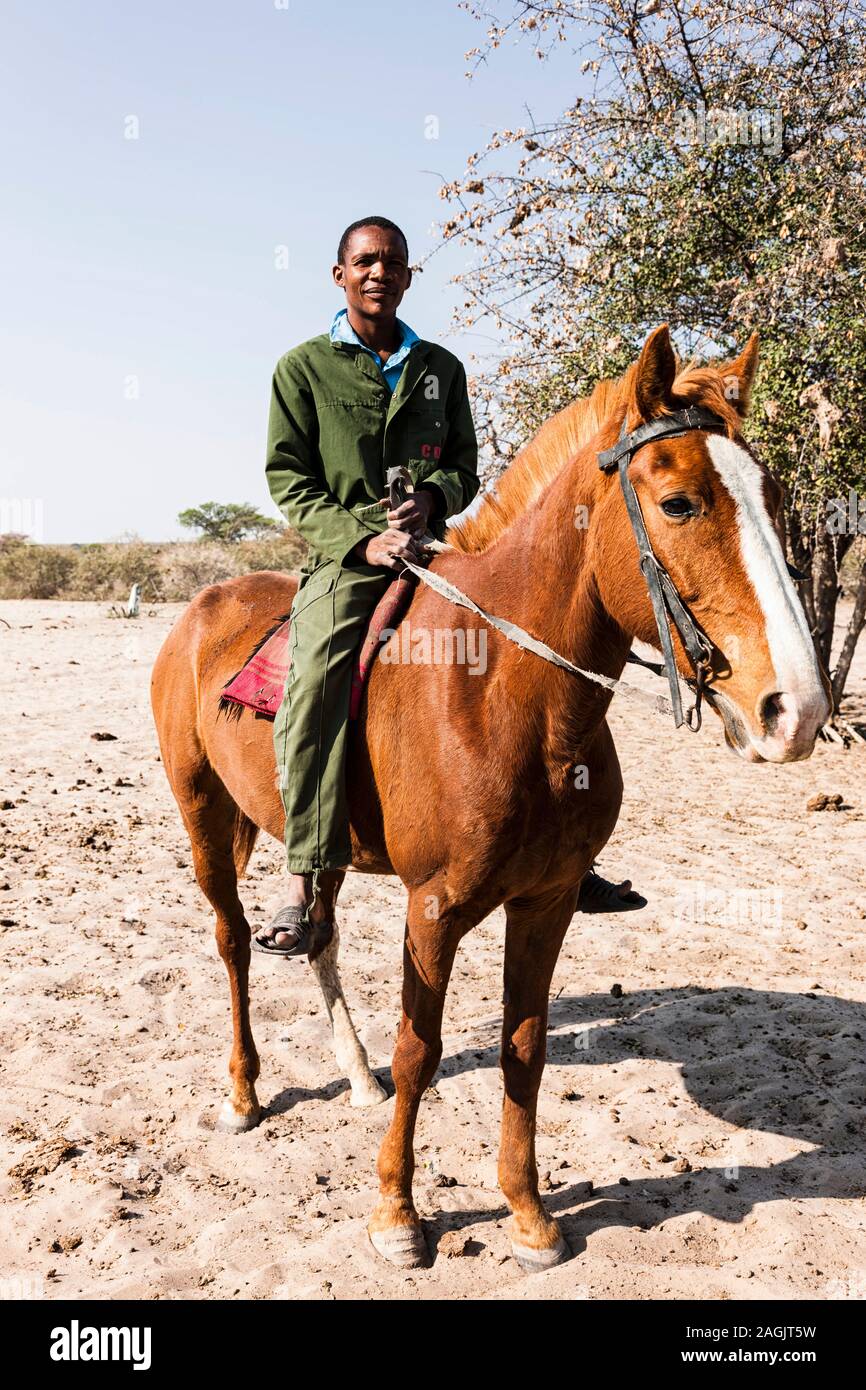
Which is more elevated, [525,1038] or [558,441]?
[558,441]

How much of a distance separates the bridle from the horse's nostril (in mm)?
222

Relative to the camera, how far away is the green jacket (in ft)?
12.0

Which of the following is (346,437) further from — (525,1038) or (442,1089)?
(442,1089)

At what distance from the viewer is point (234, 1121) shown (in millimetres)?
4316

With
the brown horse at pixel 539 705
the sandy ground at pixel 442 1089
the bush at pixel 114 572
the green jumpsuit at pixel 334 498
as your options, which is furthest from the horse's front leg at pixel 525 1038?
the bush at pixel 114 572

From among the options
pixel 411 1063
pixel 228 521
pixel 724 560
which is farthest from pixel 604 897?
pixel 228 521

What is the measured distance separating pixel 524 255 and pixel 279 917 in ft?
32.3

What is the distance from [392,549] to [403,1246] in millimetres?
2491

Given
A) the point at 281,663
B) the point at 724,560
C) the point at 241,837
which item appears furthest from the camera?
the point at 241,837

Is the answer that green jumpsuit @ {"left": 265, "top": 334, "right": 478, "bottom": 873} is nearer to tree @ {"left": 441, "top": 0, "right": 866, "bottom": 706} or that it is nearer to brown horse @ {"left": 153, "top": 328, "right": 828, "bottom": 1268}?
brown horse @ {"left": 153, "top": 328, "right": 828, "bottom": 1268}

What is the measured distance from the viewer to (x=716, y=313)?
A: 10867 millimetres

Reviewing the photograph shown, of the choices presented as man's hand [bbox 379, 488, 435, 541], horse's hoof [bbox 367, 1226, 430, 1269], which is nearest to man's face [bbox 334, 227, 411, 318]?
man's hand [bbox 379, 488, 435, 541]

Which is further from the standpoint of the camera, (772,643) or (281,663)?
(281,663)

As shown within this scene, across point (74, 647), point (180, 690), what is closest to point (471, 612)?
point (180, 690)
